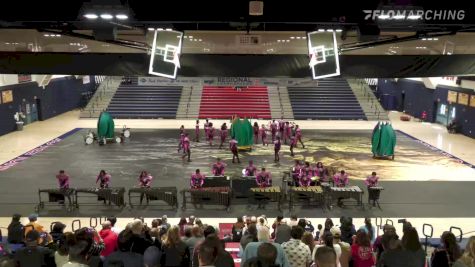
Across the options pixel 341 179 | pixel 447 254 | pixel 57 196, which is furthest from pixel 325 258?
pixel 57 196

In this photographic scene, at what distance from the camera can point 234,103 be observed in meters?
44.0

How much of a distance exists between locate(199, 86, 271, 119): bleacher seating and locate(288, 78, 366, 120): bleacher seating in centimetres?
278

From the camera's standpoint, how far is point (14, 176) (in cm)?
2041

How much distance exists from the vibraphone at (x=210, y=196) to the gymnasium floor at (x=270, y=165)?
37 centimetres

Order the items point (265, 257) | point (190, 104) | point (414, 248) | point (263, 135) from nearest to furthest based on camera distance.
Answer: point (265, 257)
point (414, 248)
point (263, 135)
point (190, 104)

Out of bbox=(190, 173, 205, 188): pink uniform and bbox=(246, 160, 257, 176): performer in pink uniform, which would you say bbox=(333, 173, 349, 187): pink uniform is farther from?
bbox=(190, 173, 205, 188): pink uniform

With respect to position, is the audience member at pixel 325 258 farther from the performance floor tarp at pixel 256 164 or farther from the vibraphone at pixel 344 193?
the vibraphone at pixel 344 193

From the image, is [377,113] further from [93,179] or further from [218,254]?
[218,254]

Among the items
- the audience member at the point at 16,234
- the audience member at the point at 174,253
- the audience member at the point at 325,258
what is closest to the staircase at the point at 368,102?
the audience member at the point at 16,234

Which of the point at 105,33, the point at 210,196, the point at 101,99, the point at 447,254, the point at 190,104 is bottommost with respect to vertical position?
the point at 210,196

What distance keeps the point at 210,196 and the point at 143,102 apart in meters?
29.4

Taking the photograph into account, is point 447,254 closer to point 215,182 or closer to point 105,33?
point 105,33

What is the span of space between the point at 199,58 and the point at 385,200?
10.8 m

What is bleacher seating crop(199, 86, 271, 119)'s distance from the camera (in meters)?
41.9
